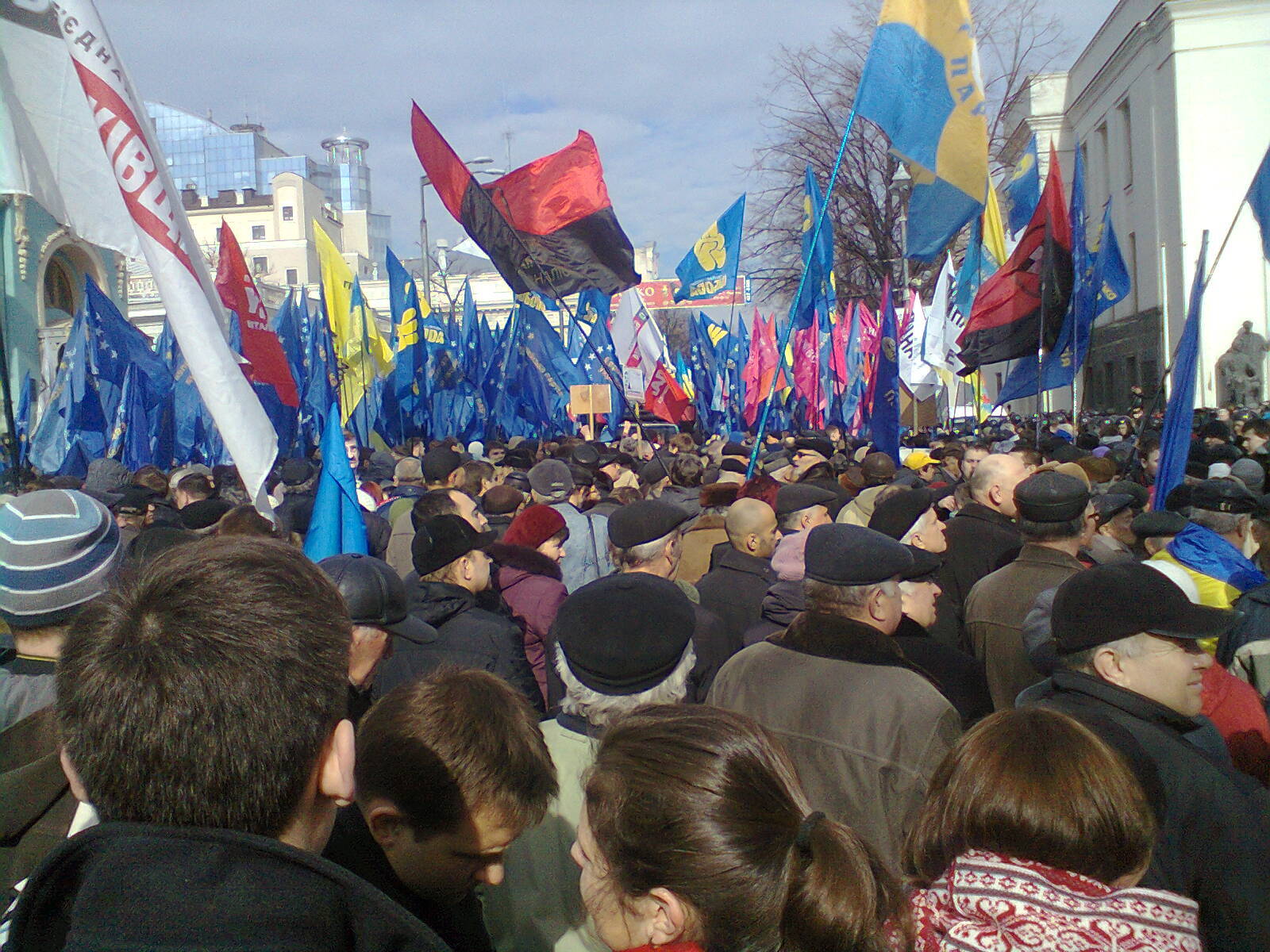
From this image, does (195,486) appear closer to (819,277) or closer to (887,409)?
(887,409)

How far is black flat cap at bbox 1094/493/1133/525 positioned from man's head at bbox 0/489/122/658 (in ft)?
15.0

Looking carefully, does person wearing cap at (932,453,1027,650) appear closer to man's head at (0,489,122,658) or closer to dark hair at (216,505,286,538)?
dark hair at (216,505,286,538)

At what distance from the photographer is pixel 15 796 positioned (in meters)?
1.83

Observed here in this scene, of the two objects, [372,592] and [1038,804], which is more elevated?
[372,592]

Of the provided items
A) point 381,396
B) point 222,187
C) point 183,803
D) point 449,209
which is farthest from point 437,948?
point 222,187

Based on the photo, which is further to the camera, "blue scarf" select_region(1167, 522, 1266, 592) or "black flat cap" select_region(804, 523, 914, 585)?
"blue scarf" select_region(1167, 522, 1266, 592)

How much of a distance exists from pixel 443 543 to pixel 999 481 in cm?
288

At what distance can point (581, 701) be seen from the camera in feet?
8.19

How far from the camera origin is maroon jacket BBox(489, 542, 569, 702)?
4293 millimetres

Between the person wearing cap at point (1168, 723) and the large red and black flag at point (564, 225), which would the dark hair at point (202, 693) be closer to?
the person wearing cap at point (1168, 723)

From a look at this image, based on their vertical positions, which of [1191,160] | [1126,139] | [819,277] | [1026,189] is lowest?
[819,277]

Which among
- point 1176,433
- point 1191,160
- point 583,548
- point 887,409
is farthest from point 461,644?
point 1191,160

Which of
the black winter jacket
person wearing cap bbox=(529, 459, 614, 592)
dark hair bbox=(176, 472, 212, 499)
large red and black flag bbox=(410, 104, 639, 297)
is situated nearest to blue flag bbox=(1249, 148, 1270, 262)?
large red and black flag bbox=(410, 104, 639, 297)

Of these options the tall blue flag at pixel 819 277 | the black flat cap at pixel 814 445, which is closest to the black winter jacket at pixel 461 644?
the black flat cap at pixel 814 445
